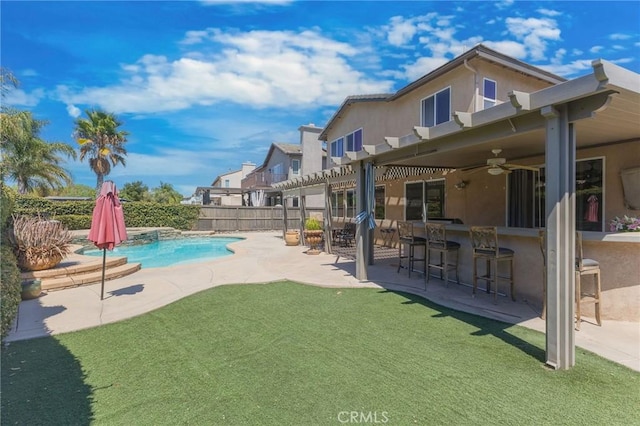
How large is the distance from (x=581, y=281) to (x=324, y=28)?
1173cm

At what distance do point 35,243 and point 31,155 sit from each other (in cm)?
2232

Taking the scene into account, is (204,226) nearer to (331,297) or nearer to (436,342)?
(331,297)

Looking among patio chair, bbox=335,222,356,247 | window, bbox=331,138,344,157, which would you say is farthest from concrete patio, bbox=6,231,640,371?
window, bbox=331,138,344,157

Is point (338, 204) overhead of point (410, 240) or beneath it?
overhead

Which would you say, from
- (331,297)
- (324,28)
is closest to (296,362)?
(331,297)

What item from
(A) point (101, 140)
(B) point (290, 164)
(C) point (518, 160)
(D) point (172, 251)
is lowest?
(D) point (172, 251)

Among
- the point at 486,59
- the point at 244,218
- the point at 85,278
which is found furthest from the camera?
the point at 244,218

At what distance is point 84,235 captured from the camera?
20.8 m

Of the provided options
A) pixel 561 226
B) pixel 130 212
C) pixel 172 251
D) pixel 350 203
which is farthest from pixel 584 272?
pixel 130 212

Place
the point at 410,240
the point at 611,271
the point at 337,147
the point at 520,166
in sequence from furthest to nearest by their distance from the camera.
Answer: the point at 337,147 < the point at 410,240 < the point at 520,166 < the point at 611,271

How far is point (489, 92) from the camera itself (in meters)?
12.4

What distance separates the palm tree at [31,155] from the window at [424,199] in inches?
952

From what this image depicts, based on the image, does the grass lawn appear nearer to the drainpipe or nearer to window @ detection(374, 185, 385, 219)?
the drainpipe

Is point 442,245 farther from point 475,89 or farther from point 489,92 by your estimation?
point 489,92
